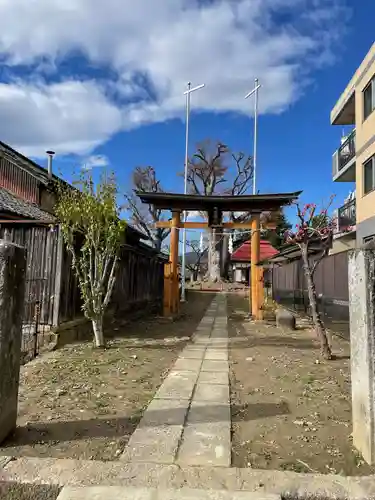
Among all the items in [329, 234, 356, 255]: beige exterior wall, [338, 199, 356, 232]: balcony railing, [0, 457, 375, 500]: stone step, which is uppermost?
[338, 199, 356, 232]: balcony railing

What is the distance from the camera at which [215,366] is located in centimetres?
633

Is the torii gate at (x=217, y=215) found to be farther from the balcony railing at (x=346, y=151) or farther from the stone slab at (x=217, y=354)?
the balcony railing at (x=346, y=151)

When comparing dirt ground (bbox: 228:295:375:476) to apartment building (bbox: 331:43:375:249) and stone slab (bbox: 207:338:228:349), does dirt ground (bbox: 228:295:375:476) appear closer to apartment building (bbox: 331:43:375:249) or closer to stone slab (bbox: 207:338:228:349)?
stone slab (bbox: 207:338:228:349)

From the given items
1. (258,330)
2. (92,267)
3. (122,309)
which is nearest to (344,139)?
(258,330)

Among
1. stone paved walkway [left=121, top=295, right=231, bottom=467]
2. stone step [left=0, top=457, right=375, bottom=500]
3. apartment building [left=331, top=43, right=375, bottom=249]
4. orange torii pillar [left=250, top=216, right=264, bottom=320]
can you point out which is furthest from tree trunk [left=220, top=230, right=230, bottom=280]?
stone step [left=0, top=457, right=375, bottom=500]

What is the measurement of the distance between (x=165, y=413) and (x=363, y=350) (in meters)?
2.08

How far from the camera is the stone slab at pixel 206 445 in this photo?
3076mm

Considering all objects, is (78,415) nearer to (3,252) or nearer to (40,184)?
(3,252)

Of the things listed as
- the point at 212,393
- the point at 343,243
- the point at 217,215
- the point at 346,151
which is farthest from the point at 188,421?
the point at 346,151

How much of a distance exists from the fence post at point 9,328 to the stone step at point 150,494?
3.38ft

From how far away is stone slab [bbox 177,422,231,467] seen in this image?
3.08 m

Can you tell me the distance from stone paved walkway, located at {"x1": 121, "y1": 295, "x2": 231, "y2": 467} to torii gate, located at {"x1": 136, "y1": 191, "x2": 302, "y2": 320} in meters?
6.86

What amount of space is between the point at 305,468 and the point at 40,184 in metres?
15.1

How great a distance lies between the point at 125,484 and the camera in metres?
2.73
